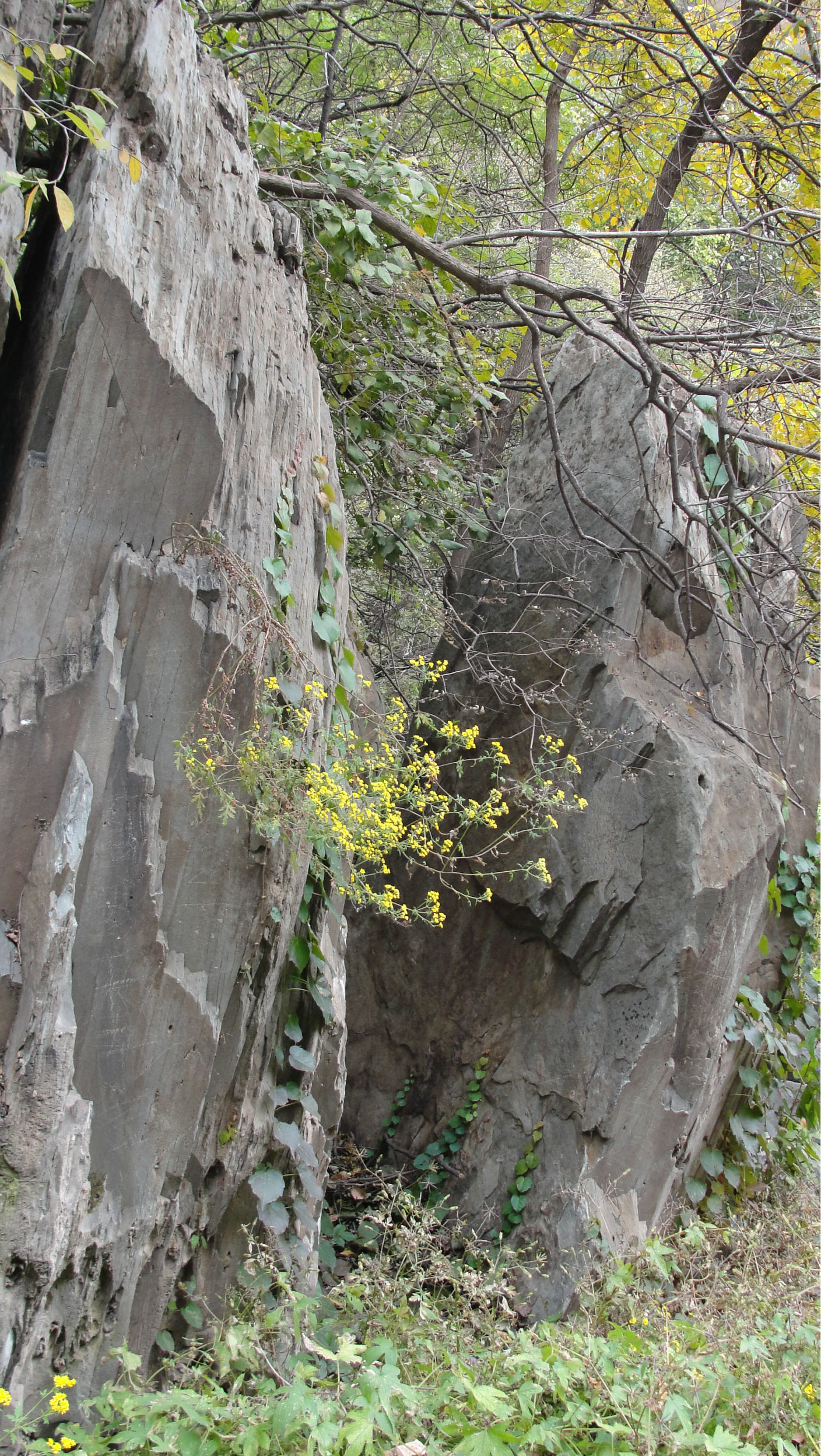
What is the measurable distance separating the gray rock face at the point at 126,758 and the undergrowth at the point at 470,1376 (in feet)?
0.76

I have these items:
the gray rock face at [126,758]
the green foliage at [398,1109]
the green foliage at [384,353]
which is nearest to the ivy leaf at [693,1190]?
the green foliage at [398,1109]

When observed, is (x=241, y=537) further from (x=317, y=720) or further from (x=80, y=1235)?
(x=80, y=1235)

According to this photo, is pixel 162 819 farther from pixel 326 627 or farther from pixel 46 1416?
pixel 46 1416

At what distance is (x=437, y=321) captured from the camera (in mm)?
4672

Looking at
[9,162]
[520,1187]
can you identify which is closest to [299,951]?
[520,1187]

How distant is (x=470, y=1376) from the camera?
2457 millimetres

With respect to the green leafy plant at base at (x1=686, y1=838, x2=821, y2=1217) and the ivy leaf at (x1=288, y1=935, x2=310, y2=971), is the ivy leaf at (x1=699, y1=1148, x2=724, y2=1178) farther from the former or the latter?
the ivy leaf at (x1=288, y1=935, x2=310, y2=971)

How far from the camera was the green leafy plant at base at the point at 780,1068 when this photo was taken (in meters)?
4.52

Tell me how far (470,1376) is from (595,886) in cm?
222

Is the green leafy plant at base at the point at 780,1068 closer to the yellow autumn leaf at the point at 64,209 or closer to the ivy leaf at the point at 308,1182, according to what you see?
the ivy leaf at the point at 308,1182

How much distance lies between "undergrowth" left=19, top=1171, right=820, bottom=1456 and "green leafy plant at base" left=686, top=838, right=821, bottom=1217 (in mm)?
1016

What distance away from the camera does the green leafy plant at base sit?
4516 mm

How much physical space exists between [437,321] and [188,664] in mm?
2944

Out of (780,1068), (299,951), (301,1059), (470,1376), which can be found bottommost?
(470,1376)
